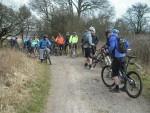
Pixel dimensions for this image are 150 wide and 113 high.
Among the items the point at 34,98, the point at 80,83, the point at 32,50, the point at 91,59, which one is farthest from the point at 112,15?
the point at 34,98

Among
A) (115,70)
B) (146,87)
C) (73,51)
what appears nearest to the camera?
(115,70)

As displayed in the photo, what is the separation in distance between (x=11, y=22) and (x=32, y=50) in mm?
26332

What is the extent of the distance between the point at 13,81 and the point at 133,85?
148 inches

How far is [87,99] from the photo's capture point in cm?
1302

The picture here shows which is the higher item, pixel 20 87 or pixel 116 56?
pixel 116 56

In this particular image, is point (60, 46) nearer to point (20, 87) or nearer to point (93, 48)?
point (93, 48)

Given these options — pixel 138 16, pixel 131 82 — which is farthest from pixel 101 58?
pixel 138 16

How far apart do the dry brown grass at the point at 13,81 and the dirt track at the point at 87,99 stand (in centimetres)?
84

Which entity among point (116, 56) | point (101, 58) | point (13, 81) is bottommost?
point (13, 81)

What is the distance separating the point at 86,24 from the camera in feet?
141

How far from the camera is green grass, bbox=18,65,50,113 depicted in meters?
11.2

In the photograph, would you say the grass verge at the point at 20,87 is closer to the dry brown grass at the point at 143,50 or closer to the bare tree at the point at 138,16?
the dry brown grass at the point at 143,50

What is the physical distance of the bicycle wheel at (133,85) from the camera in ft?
42.2

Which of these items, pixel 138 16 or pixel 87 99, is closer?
pixel 87 99
